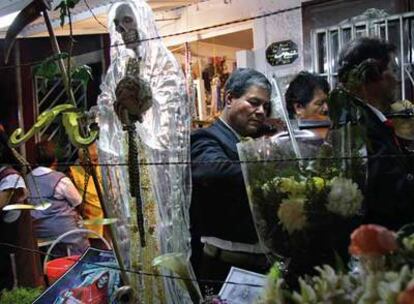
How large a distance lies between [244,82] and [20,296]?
3.22 ft

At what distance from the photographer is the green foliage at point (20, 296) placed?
1790 millimetres

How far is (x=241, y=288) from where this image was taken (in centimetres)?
118

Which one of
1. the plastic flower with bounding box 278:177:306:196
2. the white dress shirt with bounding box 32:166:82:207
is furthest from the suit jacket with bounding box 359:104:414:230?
the white dress shirt with bounding box 32:166:82:207

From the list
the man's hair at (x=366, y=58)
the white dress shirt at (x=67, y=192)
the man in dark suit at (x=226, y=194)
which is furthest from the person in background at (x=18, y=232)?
the man's hair at (x=366, y=58)

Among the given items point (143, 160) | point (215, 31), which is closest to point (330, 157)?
point (143, 160)

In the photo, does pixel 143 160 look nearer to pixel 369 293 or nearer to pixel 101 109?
pixel 101 109

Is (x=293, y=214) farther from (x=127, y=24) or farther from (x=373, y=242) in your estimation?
(x=127, y=24)

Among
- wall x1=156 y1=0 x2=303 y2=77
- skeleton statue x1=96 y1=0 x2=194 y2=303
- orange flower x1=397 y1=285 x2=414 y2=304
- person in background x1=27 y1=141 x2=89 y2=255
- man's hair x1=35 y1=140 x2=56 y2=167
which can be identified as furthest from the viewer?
person in background x1=27 y1=141 x2=89 y2=255

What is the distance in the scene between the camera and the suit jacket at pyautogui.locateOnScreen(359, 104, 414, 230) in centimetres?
101

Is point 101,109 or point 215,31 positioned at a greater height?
point 215,31

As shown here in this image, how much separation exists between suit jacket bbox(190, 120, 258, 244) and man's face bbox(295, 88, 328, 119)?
0.61 feet

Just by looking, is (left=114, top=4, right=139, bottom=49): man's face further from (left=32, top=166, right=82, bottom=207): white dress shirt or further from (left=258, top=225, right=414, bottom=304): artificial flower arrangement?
(left=32, top=166, right=82, bottom=207): white dress shirt

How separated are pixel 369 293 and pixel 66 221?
2.28m

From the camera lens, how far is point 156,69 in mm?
1423
